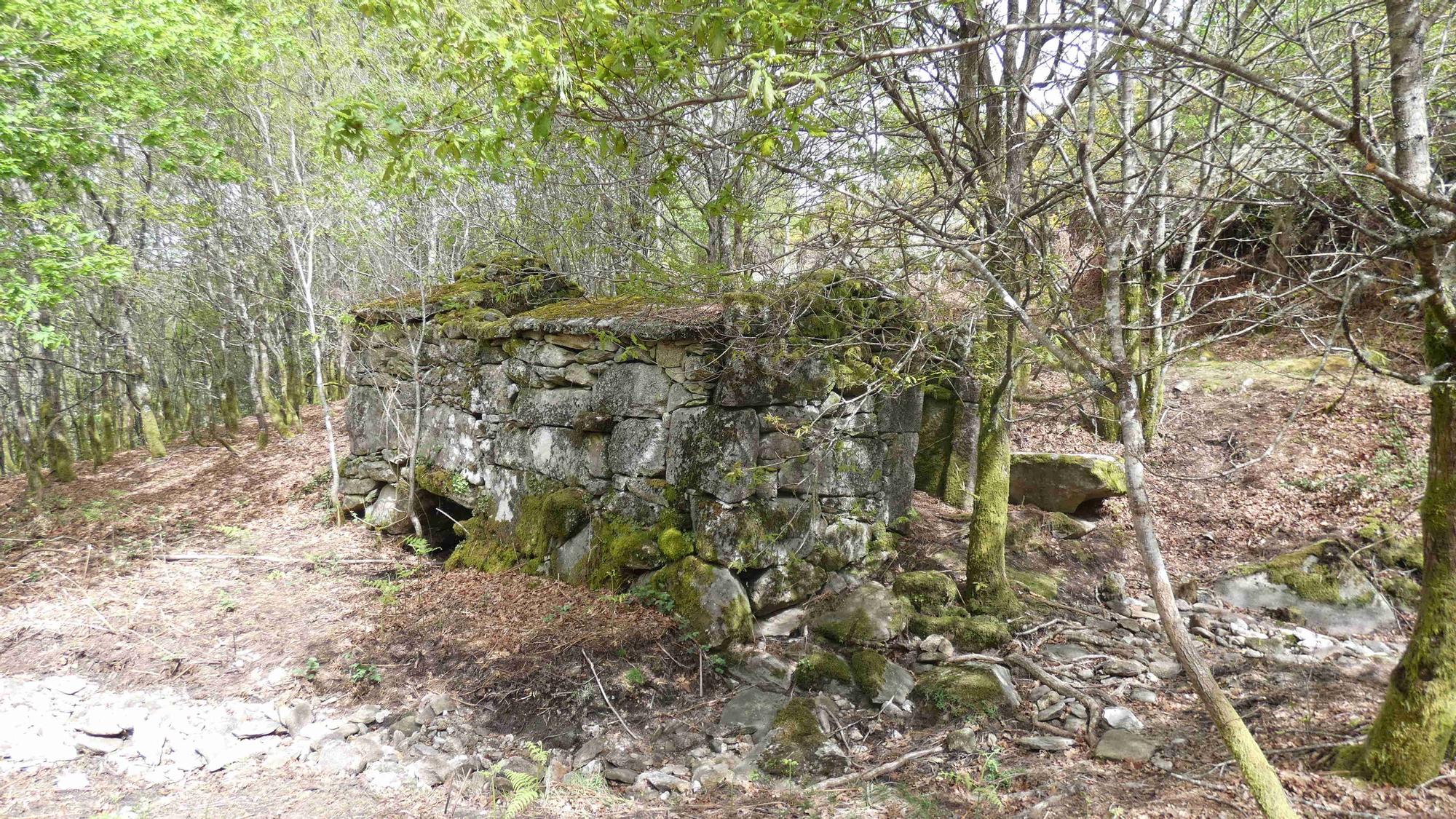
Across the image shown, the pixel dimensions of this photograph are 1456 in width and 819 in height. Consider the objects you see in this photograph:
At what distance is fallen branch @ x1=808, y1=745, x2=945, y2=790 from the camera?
3920 mm

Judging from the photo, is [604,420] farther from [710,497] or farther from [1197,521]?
[1197,521]

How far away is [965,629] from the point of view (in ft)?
17.8

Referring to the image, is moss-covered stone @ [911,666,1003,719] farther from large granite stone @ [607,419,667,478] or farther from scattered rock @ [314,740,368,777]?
scattered rock @ [314,740,368,777]

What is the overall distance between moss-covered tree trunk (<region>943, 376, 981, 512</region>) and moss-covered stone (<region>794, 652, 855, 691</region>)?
12.3 ft

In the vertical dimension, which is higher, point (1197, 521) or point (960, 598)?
point (1197, 521)

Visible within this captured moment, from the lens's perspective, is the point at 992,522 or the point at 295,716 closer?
the point at 295,716

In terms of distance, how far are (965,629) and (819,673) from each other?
1348 millimetres

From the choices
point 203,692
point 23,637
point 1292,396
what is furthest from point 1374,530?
point 23,637

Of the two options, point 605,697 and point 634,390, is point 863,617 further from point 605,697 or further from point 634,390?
point 634,390

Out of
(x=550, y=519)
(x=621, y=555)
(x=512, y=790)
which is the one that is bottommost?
(x=512, y=790)

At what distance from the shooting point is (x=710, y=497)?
579 cm

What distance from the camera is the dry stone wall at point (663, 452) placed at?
223 inches

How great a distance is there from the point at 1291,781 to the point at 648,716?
12.1 ft

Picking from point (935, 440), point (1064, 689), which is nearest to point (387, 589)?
point (1064, 689)
